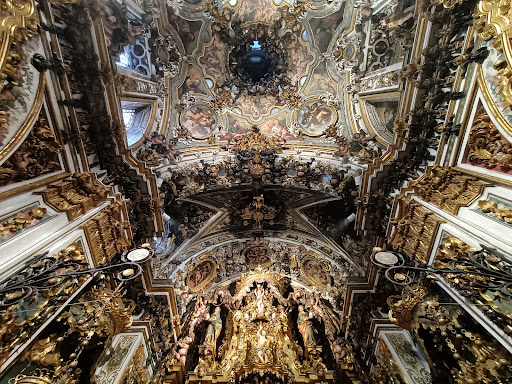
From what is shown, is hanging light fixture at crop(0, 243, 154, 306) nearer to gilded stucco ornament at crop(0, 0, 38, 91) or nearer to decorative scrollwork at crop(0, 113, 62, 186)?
decorative scrollwork at crop(0, 113, 62, 186)

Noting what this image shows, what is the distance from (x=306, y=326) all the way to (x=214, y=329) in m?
3.49

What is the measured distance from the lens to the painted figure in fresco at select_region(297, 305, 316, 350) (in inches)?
355

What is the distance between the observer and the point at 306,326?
947cm

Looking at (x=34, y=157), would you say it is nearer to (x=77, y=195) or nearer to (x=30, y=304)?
(x=77, y=195)

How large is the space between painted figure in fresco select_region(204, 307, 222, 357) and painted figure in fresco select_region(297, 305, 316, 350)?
309 centimetres

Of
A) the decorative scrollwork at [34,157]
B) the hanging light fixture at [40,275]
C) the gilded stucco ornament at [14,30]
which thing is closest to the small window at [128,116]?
the decorative scrollwork at [34,157]

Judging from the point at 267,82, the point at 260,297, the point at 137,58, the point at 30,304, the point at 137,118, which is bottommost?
the point at 260,297

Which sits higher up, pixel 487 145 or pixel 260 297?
pixel 487 145

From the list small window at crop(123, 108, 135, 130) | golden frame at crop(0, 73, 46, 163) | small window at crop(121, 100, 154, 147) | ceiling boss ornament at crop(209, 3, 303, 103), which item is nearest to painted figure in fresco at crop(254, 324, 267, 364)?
small window at crop(121, 100, 154, 147)

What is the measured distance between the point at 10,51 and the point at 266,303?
407 inches

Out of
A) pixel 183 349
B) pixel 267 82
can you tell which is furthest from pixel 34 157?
pixel 267 82

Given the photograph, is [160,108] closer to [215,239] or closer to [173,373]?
[215,239]

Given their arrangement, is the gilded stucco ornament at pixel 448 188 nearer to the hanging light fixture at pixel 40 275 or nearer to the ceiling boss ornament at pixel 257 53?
the hanging light fixture at pixel 40 275

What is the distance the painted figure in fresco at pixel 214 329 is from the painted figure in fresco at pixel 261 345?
1520 mm
